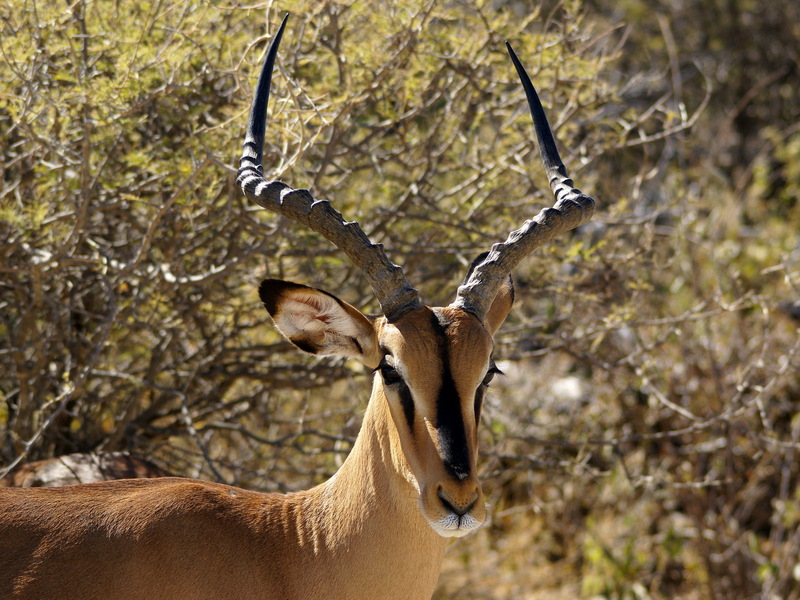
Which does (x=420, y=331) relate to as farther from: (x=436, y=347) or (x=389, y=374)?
(x=389, y=374)

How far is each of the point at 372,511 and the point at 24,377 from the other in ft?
9.25

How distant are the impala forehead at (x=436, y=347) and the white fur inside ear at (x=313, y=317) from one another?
8.3 inches

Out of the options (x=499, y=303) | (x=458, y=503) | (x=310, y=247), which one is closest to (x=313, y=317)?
(x=499, y=303)

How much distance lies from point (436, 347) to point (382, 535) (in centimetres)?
80

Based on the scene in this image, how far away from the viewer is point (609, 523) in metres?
8.84

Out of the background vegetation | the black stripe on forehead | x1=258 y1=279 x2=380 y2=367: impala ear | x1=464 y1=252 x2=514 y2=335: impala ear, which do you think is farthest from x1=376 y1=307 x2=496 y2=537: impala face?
the background vegetation

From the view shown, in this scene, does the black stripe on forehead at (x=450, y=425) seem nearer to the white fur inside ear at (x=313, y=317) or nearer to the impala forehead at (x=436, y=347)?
the impala forehead at (x=436, y=347)

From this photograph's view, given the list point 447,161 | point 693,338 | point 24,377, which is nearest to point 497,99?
point 447,161

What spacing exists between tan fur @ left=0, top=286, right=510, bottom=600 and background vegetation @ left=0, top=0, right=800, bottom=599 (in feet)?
3.82

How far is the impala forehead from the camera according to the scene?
3451 mm

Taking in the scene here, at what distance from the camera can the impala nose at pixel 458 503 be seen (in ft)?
10.6

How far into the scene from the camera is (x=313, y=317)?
380cm

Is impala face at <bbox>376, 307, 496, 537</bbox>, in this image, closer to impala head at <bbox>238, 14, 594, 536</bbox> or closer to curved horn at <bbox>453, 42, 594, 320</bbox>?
impala head at <bbox>238, 14, 594, 536</bbox>

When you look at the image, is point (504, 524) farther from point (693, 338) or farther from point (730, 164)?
point (730, 164)
